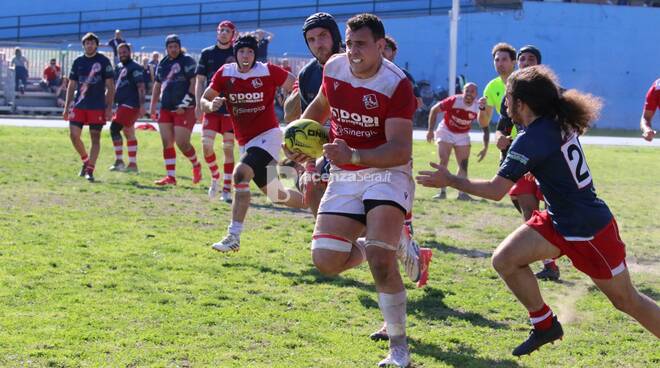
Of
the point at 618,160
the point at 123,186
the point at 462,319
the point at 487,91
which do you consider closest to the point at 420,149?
the point at 618,160

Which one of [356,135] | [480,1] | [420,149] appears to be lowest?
[420,149]

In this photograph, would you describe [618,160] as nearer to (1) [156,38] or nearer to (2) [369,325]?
(2) [369,325]

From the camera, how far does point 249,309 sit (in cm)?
720

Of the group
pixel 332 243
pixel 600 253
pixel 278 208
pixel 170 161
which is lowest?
pixel 278 208

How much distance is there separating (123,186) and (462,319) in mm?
8765

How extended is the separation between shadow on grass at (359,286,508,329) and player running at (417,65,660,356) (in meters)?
1.36

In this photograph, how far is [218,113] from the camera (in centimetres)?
1409

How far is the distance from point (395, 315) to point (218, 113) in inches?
339

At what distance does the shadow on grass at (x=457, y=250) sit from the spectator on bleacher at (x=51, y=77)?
80.9ft

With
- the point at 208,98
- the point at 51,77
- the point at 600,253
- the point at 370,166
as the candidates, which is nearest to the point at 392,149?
the point at 370,166

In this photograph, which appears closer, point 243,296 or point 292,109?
point 243,296

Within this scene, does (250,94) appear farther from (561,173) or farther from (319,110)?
(561,173)

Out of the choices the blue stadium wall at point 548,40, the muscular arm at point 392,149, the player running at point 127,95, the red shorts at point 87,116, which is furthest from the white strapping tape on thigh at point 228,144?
the blue stadium wall at point 548,40

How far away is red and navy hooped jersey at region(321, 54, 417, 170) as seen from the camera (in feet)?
19.8
